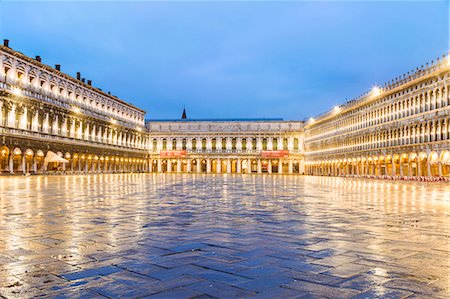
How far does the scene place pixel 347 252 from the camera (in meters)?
6.18

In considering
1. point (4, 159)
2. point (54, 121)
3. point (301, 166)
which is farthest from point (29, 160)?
point (301, 166)

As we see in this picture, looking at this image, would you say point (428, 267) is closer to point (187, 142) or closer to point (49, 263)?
point (49, 263)

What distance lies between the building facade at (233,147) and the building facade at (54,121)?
1922cm

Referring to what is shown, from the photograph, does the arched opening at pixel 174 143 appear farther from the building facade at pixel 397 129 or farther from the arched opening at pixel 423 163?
the arched opening at pixel 423 163

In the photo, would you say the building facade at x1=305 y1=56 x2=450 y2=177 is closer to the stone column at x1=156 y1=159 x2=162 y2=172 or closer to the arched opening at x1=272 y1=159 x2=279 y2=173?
the arched opening at x1=272 y1=159 x2=279 y2=173

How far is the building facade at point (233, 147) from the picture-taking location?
104m

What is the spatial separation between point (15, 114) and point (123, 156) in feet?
118

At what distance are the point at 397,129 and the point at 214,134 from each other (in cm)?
5627

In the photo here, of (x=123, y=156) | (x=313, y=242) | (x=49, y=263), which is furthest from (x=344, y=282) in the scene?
(x=123, y=156)

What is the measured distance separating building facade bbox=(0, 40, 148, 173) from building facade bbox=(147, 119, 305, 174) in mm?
19221

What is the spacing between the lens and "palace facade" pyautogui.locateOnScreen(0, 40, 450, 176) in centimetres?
4634

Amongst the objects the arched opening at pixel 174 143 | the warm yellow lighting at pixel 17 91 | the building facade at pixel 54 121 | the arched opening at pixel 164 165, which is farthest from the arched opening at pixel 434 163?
the arched opening at pixel 164 165

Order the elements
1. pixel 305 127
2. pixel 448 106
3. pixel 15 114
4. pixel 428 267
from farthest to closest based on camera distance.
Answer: pixel 305 127 → pixel 15 114 → pixel 448 106 → pixel 428 267

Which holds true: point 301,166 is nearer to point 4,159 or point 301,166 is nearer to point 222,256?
point 4,159
